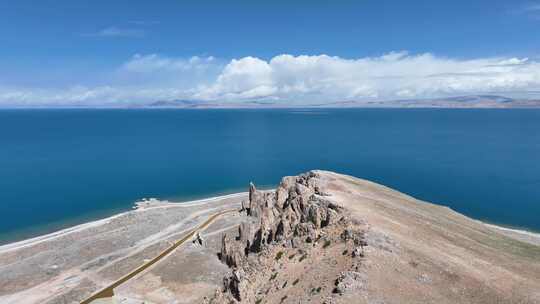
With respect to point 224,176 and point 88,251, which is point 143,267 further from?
point 224,176

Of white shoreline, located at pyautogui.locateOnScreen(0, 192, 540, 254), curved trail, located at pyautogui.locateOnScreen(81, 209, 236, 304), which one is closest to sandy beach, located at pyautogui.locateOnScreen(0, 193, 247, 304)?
white shoreline, located at pyautogui.locateOnScreen(0, 192, 540, 254)

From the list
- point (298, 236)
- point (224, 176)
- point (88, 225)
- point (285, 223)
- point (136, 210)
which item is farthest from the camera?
point (224, 176)

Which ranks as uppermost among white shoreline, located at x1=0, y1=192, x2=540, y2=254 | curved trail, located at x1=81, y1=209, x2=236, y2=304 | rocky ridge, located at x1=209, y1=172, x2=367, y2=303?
rocky ridge, located at x1=209, y1=172, x2=367, y2=303

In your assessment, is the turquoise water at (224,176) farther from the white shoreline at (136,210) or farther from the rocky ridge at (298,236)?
the rocky ridge at (298,236)

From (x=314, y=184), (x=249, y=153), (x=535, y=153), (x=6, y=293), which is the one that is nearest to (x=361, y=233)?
(x=314, y=184)

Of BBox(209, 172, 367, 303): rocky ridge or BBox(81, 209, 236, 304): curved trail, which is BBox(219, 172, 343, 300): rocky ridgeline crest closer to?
BBox(209, 172, 367, 303): rocky ridge

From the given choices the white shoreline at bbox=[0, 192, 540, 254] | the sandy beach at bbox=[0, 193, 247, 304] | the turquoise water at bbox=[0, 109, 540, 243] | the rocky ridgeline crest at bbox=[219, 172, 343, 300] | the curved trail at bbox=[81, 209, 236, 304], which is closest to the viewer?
the rocky ridgeline crest at bbox=[219, 172, 343, 300]

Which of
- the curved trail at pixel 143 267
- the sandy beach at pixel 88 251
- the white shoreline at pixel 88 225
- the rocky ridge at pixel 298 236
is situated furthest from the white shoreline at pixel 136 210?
the rocky ridge at pixel 298 236

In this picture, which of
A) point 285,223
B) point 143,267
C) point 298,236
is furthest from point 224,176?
point 298,236
